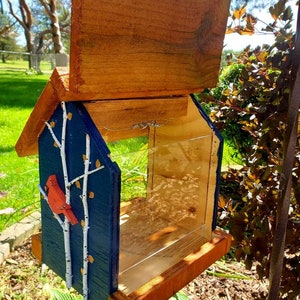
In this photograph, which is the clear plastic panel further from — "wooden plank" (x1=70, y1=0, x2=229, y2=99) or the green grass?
the green grass

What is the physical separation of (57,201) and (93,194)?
0.41 ft

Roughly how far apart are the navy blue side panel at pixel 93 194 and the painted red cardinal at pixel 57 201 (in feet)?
0.04

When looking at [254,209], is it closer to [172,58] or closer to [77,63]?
[172,58]

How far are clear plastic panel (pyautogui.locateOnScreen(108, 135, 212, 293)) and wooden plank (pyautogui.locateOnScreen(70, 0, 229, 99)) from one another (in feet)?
0.63

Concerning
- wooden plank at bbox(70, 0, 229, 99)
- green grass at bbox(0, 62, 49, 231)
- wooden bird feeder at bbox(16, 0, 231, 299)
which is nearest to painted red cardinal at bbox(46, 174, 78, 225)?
wooden bird feeder at bbox(16, 0, 231, 299)

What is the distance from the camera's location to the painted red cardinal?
0.73 meters

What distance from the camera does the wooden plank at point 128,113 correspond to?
0.77 metres

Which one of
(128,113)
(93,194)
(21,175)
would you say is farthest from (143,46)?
(21,175)

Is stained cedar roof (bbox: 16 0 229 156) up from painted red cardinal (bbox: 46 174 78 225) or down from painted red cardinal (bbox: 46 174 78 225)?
up

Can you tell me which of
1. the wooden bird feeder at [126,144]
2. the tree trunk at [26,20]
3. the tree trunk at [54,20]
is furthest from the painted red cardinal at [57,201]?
the tree trunk at [26,20]

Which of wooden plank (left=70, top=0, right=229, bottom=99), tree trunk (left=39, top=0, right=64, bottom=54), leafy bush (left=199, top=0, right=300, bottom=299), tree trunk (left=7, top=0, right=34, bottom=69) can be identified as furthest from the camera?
tree trunk (left=7, top=0, right=34, bottom=69)

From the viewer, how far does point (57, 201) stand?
755mm

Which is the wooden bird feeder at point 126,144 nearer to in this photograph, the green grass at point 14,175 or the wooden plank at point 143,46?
the wooden plank at point 143,46

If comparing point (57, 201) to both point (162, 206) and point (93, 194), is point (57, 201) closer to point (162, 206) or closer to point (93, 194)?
point (93, 194)
